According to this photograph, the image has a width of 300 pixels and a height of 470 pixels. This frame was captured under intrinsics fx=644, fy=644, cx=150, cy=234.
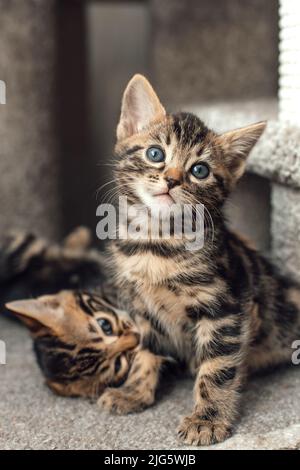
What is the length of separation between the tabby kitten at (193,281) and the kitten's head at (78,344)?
4 cm

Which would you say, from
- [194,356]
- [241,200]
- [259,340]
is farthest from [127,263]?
[241,200]

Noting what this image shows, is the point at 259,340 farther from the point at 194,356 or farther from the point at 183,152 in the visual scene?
the point at 183,152

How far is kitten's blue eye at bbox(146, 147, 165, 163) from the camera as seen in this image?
1550 mm

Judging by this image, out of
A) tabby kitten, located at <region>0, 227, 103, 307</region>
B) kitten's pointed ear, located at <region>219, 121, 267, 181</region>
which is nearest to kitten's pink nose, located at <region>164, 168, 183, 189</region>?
kitten's pointed ear, located at <region>219, 121, 267, 181</region>

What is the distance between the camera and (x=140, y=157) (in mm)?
1587

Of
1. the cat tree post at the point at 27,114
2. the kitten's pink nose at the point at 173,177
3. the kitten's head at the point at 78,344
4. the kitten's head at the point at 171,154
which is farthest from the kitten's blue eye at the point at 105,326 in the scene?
the cat tree post at the point at 27,114

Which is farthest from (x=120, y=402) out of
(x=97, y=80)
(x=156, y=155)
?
(x=97, y=80)

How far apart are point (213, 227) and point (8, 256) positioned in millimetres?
1044

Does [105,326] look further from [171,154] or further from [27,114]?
[27,114]

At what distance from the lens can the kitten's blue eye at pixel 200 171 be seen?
154cm

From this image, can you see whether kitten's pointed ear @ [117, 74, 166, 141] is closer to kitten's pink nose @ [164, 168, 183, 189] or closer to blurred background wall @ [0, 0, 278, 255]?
kitten's pink nose @ [164, 168, 183, 189]

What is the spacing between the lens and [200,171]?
1554 mm

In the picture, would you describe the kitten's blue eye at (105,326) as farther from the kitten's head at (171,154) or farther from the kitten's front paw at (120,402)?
the kitten's head at (171,154)

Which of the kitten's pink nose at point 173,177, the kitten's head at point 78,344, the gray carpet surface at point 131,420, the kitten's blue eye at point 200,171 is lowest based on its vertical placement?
the gray carpet surface at point 131,420
